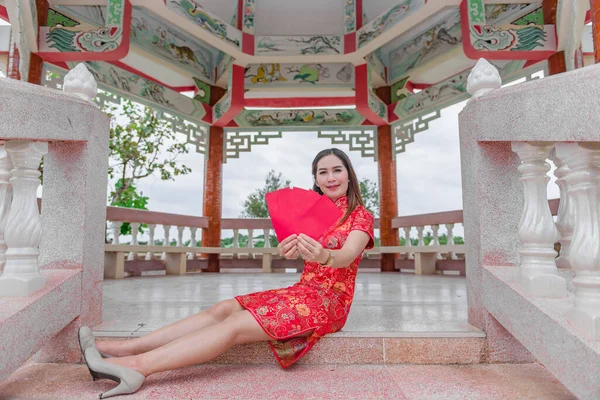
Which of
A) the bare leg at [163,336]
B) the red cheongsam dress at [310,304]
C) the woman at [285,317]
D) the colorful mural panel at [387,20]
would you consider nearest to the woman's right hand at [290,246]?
the woman at [285,317]

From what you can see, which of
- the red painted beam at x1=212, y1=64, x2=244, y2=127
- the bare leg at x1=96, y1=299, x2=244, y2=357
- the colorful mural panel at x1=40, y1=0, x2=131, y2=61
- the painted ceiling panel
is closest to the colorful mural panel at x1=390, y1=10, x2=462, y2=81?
the painted ceiling panel

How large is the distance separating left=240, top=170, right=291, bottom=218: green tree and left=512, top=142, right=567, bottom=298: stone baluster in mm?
13241

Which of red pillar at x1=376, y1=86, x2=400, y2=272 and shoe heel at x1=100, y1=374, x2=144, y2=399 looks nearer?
shoe heel at x1=100, y1=374, x2=144, y2=399

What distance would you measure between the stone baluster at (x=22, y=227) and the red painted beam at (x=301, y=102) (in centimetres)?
475

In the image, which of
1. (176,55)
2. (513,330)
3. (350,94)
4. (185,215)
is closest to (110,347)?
(513,330)

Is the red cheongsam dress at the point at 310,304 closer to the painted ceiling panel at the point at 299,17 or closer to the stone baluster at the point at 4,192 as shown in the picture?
the stone baluster at the point at 4,192

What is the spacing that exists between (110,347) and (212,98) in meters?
5.27

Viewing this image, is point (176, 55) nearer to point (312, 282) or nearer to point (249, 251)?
point (249, 251)

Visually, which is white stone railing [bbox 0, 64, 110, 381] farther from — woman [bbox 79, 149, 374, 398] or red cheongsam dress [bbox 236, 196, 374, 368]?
red cheongsam dress [bbox 236, 196, 374, 368]

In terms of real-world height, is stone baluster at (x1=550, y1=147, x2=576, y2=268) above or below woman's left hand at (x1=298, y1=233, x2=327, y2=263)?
above

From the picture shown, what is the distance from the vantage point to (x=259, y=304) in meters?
1.54

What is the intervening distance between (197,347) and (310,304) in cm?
44

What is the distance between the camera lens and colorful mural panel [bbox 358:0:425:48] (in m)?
4.33

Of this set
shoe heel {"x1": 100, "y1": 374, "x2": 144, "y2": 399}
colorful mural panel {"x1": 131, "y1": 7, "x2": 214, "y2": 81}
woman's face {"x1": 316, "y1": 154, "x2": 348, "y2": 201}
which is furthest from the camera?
colorful mural panel {"x1": 131, "y1": 7, "x2": 214, "y2": 81}
